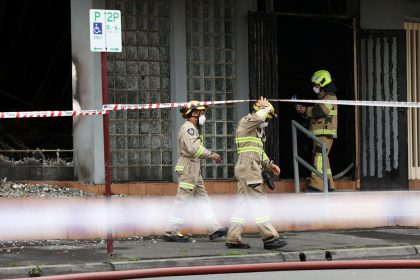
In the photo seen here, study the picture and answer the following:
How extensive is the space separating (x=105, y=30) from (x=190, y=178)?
276cm

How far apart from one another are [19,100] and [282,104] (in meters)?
4.83

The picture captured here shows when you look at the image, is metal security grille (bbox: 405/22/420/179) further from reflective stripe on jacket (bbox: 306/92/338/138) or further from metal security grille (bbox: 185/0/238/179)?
metal security grille (bbox: 185/0/238/179)

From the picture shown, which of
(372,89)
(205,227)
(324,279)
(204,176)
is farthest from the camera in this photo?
(372,89)

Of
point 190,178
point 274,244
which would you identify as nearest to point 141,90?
point 190,178

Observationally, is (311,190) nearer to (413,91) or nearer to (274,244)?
(413,91)

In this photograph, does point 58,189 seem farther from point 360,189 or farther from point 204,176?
point 360,189

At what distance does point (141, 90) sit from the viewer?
15078mm

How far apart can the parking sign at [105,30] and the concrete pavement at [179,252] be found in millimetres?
2437

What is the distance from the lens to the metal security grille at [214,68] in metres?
15.5

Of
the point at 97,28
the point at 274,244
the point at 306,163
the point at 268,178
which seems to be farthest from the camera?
the point at 306,163

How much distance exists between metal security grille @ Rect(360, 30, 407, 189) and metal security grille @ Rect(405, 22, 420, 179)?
33.0 inches

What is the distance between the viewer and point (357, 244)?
12.6 meters

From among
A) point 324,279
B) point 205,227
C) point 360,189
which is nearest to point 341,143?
point 360,189

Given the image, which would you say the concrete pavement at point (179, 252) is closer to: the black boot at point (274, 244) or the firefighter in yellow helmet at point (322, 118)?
the black boot at point (274, 244)
